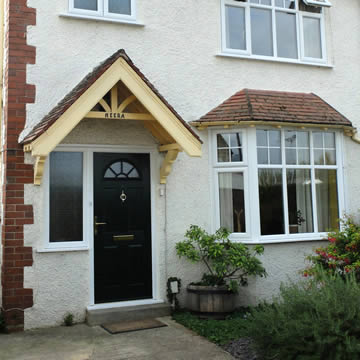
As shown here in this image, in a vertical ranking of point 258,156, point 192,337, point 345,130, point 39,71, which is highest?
point 39,71

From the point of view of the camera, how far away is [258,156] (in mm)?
7930

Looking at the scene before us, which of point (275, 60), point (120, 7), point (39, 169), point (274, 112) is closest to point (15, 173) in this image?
point (39, 169)

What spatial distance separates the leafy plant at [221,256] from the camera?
6.97 meters

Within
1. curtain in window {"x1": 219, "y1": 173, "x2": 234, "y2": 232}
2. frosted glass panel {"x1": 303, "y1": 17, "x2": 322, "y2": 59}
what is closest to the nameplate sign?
curtain in window {"x1": 219, "y1": 173, "x2": 234, "y2": 232}

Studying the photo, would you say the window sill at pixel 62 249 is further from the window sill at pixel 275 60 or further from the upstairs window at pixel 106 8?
the window sill at pixel 275 60

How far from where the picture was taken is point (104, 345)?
18.7 feet

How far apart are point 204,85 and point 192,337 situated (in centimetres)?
436

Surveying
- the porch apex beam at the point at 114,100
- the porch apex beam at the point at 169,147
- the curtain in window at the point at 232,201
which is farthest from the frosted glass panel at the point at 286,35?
the porch apex beam at the point at 114,100

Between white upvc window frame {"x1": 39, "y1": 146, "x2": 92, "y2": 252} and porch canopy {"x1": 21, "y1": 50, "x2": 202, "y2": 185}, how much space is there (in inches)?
12.4

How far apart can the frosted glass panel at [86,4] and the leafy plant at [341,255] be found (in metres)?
5.57

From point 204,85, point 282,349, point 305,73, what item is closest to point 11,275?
point 282,349

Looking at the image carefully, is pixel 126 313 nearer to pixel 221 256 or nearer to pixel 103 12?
pixel 221 256

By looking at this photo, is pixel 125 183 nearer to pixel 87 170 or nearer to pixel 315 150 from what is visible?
pixel 87 170

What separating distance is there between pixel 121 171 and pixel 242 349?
3.45 metres
